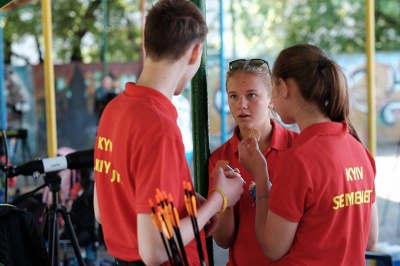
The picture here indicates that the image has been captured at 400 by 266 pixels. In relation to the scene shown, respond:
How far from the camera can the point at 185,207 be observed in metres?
1.60

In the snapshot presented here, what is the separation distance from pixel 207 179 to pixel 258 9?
687 inches

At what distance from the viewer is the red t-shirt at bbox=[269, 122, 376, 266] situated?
1690mm

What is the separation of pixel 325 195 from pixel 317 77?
1.13 ft

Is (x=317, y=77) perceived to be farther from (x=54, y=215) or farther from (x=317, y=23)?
(x=317, y=23)

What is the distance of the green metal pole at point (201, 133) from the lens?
219 cm

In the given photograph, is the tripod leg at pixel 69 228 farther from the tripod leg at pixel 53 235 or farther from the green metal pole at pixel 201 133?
the green metal pole at pixel 201 133

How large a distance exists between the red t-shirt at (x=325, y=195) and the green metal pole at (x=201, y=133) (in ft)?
1.60

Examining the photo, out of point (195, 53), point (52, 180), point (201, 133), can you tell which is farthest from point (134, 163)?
point (52, 180)

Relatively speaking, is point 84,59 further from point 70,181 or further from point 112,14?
point 70,181

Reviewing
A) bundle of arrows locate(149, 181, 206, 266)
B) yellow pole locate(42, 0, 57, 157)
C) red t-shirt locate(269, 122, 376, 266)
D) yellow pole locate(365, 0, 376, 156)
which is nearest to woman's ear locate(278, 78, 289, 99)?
red t-shirt locate(269, 122, 376, 266)

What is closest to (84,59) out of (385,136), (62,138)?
(62,138)

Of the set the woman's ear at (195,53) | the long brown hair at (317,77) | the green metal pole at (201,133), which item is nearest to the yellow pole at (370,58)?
the green metal pole at (201,133)

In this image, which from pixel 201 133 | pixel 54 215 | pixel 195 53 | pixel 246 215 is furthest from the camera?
pixel 54 215

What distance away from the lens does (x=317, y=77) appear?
1.76m
